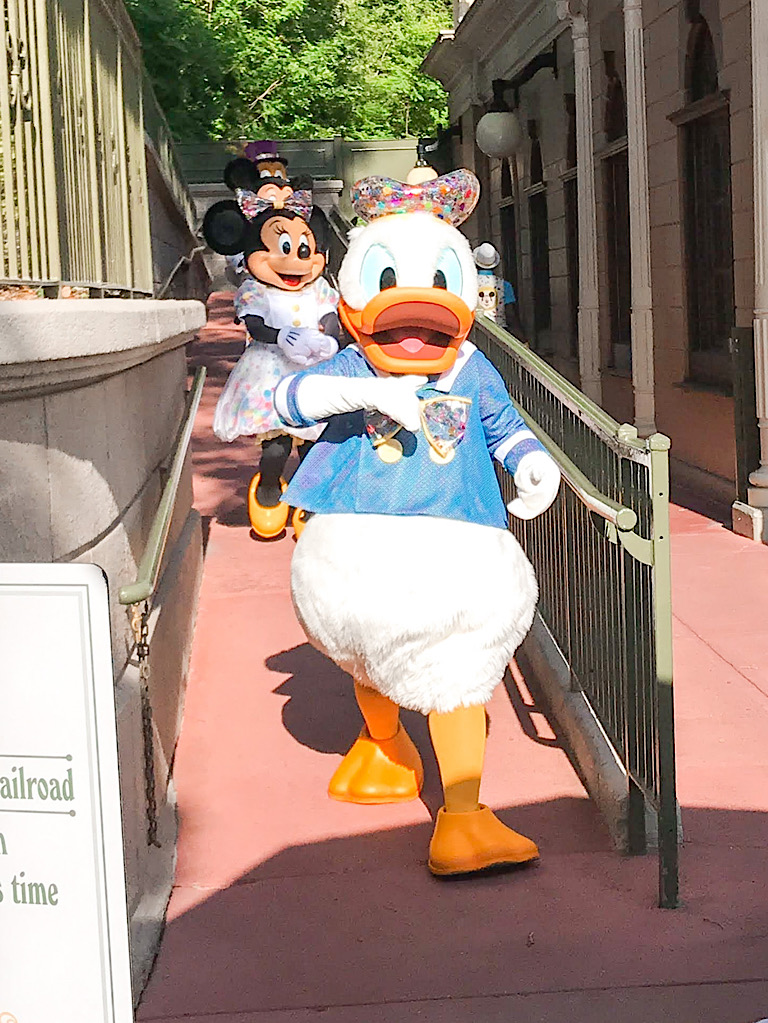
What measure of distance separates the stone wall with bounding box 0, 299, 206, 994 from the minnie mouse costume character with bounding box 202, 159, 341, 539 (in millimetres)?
3030

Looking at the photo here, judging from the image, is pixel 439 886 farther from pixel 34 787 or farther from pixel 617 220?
pixel 617 220

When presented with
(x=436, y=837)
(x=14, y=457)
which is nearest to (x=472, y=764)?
(x=436, y=837)

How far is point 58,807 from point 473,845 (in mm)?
2503

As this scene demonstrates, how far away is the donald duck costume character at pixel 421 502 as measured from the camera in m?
4.30

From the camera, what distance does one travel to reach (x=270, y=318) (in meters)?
8.91

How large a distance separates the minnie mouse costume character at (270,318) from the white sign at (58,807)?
Answer: 6.85m

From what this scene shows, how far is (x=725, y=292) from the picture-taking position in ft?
34.3

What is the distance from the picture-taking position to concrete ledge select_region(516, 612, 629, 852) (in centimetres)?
446

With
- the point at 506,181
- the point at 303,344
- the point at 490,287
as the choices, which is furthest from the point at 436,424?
the point at 506,181

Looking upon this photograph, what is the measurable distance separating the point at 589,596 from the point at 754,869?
1095 millimetres

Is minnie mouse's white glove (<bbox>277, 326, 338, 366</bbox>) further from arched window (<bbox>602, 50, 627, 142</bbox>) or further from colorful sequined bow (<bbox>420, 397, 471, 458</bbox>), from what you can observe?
arched window (<bbox>602, 50, 627, 142</bbox>)

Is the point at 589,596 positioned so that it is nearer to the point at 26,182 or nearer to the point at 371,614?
the point at 371,614

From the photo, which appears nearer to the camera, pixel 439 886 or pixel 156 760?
pixel 439 886

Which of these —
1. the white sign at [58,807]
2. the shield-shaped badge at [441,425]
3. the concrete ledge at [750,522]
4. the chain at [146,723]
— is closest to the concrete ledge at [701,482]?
the concrete ledge at [750,522]
